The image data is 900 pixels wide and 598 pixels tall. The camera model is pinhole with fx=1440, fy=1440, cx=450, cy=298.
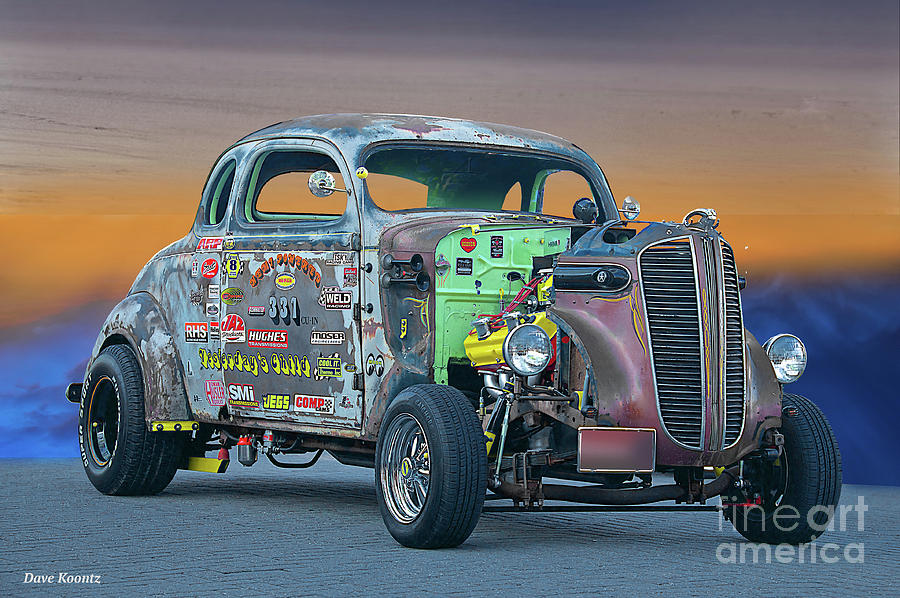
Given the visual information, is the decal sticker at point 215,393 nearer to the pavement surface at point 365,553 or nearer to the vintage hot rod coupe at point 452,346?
the vintage hot rod coupe at point 452,346

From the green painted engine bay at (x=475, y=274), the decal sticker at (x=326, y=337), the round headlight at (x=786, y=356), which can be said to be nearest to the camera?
the round headlight at (x=786, y=356)

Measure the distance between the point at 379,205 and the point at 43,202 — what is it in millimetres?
11167

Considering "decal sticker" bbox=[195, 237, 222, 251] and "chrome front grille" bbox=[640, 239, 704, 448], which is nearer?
"chrome front grille" bbox=[640, 239, 704, 448]

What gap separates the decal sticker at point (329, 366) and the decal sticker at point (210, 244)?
152cm

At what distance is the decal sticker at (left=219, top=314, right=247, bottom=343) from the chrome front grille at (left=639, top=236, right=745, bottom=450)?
3274 millimetres

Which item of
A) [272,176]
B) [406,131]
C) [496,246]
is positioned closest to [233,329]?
[272,176]

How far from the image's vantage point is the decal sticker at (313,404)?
30.3ft

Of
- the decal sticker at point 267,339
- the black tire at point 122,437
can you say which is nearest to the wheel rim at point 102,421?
the black tire at point 122,437

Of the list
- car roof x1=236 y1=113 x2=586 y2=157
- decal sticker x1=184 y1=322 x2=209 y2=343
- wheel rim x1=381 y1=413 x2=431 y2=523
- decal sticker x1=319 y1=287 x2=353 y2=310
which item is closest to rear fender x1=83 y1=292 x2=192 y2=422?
decal sticker x1=184 y1=322 x2=209 y2=343

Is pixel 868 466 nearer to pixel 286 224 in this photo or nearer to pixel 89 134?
pixel 286 224

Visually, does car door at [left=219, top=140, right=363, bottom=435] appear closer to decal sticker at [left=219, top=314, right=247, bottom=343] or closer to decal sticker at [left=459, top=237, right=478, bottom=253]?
decal sticker at [left=219, top=314, right=247, bottom=343]

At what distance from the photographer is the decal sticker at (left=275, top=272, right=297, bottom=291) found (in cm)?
948

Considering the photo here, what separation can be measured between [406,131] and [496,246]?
1.29 m

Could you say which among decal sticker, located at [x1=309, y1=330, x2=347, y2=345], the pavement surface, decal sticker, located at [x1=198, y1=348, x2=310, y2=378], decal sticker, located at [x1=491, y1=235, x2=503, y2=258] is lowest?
the pavement surface
